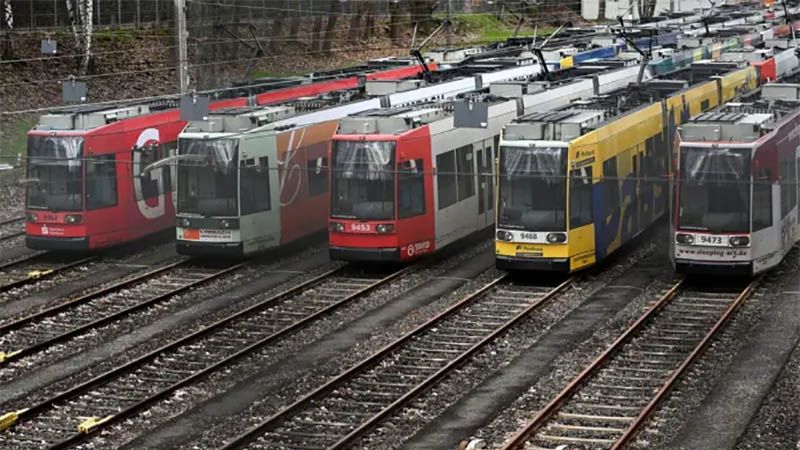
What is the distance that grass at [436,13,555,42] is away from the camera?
293ft

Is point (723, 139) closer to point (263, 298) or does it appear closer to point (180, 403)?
point (263, 298)

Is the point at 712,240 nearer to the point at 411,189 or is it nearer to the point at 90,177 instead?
the point at 411,189

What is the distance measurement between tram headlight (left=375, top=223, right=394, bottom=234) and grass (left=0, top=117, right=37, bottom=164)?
1918 centimetres

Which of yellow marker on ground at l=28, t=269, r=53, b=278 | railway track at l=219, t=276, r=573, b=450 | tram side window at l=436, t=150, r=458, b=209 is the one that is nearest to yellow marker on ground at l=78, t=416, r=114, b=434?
railway track at l=219, t=276, r=573, b=450

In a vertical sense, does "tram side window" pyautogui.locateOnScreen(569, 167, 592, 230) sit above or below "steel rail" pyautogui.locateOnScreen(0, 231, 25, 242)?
above

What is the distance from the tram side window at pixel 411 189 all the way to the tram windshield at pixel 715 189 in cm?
527

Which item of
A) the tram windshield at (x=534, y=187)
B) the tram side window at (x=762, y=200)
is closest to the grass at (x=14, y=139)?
the tram windshield at (x=534, y=187)

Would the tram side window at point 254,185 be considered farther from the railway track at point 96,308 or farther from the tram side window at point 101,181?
the tram side window at point 101,181

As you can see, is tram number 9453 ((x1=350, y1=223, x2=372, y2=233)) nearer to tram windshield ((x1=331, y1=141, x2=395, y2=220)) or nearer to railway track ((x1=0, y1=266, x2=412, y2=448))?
tram windshield ((x1=331, y1=141, x2=395, y2=220))

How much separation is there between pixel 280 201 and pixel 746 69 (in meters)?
16.4

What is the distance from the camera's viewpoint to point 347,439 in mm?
21047

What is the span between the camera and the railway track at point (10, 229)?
3866cm

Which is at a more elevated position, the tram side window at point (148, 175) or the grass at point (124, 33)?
the grass at point (124, 33)

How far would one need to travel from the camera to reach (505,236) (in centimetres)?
3067
